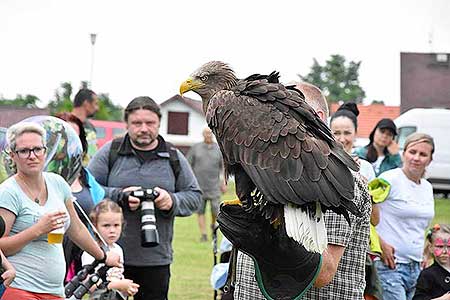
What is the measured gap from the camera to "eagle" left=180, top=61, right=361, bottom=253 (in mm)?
3355

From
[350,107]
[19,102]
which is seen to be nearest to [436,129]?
[19,102]

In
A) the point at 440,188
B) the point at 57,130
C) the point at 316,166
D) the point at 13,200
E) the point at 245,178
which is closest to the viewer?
the point at 316,166

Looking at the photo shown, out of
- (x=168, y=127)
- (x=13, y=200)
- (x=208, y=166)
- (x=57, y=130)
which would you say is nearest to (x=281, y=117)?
(x=13, y=200)

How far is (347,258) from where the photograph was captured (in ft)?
12.8

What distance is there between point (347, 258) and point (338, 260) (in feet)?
0.61

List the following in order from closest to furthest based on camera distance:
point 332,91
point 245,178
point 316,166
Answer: point 316,166 < point 245,178 < point 332,91

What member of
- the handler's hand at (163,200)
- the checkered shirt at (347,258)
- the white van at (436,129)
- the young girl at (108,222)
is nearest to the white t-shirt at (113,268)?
the young girl at (108,222)

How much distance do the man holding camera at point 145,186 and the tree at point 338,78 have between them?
241 ft

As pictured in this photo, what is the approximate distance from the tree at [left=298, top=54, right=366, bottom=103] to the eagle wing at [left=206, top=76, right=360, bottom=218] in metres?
76.8

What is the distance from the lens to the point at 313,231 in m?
3.41

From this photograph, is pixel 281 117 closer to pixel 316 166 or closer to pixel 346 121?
pixel 316 166

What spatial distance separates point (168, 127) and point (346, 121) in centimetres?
6463

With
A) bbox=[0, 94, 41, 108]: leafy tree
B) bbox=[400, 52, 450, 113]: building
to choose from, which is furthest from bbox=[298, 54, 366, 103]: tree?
bbox=[400, 52, 450, 113]: building

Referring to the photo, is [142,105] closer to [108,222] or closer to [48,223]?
[108,222]
